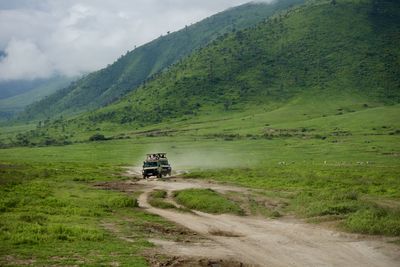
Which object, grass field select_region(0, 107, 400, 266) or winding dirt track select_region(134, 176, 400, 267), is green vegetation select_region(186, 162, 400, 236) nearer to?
grass field select_region(0, 107, 400, 266)

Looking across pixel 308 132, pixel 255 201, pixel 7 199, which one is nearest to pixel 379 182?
pixel 255 201

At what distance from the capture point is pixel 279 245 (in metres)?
28.9

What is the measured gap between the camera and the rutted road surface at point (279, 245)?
25.8 m

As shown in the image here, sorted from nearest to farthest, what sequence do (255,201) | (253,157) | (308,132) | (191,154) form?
(255,201) < (253,157) < (191,154) < (308,132)

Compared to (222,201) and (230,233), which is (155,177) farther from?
(230,233)

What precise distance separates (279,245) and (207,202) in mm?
15148

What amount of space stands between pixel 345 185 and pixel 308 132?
101 meters

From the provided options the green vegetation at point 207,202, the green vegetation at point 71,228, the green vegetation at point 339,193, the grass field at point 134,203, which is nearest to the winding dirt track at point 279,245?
the grass field at point 134,203

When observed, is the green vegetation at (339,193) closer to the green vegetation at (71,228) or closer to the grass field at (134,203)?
the grass field at (134,203)

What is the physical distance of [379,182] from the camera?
58.0 m

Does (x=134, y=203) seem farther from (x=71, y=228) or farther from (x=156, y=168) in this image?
(x=156, y=168)

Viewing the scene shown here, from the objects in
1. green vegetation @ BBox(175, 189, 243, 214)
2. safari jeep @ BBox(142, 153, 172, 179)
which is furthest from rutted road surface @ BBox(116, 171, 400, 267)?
safari jeep @ BBox(142, 153, 172, 179)

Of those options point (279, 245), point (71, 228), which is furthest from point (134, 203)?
point (279, 245)

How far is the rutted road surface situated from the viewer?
84.6ft
